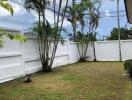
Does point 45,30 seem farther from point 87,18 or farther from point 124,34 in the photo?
point 124,34

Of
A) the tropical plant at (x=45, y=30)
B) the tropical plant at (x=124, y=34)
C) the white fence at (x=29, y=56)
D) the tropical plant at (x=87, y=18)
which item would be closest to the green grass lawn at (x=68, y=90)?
the white fence at (x=29, y=56)

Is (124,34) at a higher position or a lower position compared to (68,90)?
higher

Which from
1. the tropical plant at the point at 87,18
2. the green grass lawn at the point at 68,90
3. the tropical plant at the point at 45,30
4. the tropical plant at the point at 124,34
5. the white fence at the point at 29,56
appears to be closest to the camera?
the green grass lawn at the point at 68,90

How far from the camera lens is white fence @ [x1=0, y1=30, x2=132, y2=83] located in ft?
33.9

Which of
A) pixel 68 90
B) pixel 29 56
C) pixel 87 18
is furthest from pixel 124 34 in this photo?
pixel 68 90

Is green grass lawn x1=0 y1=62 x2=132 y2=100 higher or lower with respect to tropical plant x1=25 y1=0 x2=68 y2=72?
lower

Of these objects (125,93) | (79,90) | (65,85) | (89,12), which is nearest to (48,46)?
(65,85)

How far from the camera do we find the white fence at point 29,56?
1032 cm

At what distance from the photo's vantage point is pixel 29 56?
12.5 metres

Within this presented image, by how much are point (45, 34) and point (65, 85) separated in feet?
14.3

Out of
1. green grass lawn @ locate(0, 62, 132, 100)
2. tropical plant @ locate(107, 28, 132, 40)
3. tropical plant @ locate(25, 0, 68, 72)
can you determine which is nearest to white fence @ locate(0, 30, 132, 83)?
tropical plant @ locate(25, 0, 68, 72)

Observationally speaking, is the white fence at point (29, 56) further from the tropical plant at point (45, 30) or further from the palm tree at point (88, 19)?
the palm tree at point (88, 19)

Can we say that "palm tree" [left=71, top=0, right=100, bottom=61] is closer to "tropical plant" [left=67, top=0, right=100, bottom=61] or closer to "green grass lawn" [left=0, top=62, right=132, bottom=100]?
→ "tropical plant" [left=67, top=0, right=100, bottom=61]

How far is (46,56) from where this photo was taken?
13.5 metres
